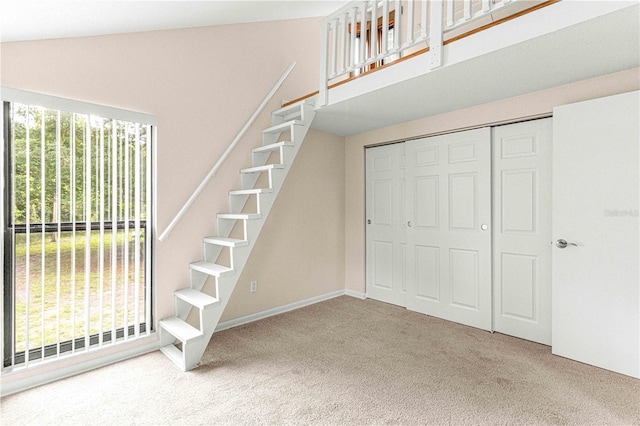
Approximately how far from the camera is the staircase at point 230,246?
246 centimetres

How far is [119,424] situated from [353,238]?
318 cm

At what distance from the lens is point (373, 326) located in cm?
330

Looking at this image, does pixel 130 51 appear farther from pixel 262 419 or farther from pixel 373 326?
pixel 373 326

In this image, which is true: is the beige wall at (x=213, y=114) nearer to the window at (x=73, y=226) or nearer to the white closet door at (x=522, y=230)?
the window at (x=73, y=226)

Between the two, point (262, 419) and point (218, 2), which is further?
point (218, 2)

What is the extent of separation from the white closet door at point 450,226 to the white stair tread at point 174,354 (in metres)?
2.48

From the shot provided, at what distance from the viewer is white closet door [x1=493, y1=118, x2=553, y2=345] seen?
2.85 metres

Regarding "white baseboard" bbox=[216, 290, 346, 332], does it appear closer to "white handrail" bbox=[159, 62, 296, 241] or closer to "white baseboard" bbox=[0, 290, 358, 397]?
"white baseboard" bbox=[0, 290, 358, 397]

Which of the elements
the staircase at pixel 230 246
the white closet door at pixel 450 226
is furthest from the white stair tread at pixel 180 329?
the white closet door at pixel 450 226

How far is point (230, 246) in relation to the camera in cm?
261

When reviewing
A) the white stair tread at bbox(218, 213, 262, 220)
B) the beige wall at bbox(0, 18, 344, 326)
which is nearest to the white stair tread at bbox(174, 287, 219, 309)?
the beige wall at bbox(0, 18, 344, 326)

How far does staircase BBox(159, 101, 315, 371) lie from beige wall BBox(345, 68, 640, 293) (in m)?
1.10

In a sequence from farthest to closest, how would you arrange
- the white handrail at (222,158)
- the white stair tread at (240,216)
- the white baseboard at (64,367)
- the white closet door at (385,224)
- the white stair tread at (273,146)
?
the white closet door at (385,224)
the white stair tread at (273,146)
the white handrail at (222,158)
the white stair tread at (240,216)
the white baseboard at (64,367)

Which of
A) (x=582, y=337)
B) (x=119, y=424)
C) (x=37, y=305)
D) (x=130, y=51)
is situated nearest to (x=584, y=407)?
(x=582, y=337)
